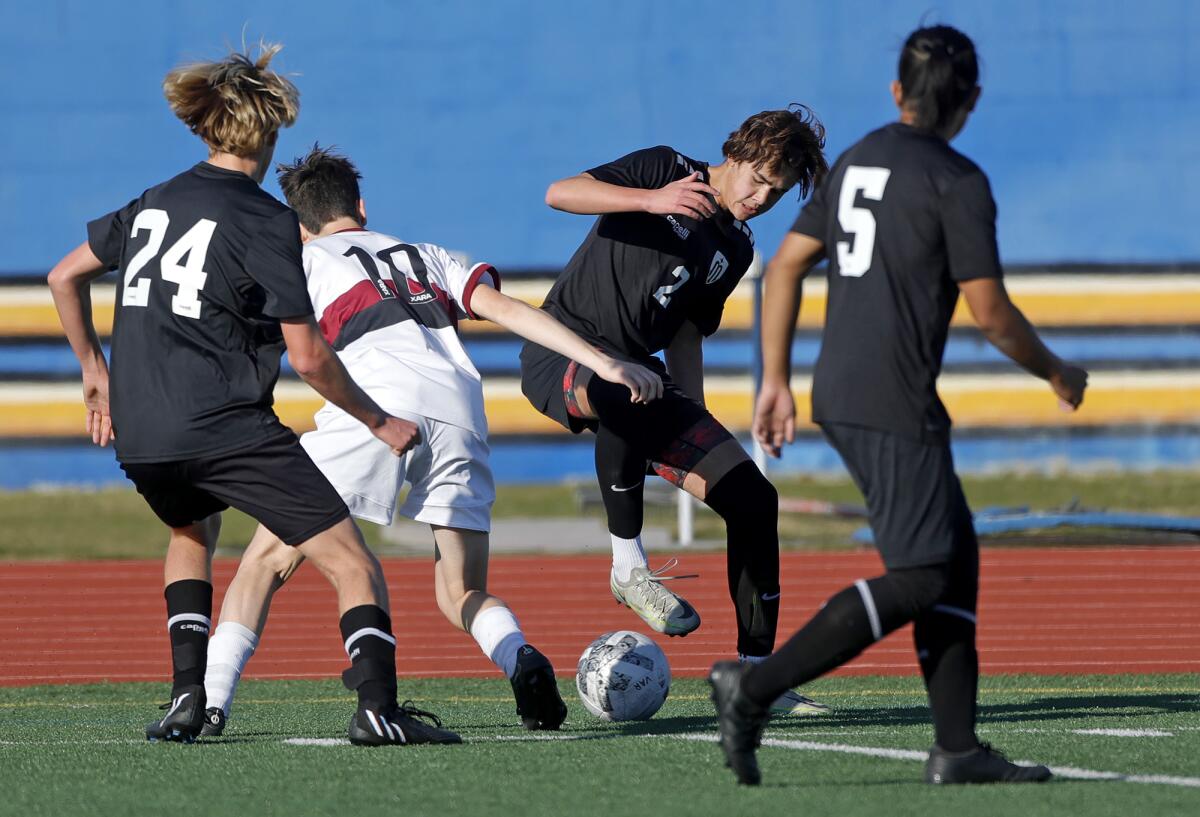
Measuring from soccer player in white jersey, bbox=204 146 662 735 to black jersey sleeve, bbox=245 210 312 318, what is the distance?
2.54ft

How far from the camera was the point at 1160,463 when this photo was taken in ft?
54.5

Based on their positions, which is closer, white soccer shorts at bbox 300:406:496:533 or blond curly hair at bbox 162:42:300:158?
blond curly hair at bbox 162:42:300:158

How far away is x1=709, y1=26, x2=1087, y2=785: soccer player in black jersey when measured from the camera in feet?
12.4

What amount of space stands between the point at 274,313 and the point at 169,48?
44.6 ft

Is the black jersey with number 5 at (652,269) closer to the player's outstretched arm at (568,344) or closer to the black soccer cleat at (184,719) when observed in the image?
the player's outstretched arm at (568,344)

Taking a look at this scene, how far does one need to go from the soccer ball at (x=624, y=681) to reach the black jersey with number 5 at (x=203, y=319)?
1.51 meters

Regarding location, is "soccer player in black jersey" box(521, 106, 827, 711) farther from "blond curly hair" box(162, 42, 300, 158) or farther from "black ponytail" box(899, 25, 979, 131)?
"black ponytail" box(899, 25, 979, 131)

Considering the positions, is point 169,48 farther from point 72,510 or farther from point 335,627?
point 335,627

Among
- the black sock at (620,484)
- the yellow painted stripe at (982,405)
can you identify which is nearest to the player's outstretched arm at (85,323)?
the black sock at (620,484)

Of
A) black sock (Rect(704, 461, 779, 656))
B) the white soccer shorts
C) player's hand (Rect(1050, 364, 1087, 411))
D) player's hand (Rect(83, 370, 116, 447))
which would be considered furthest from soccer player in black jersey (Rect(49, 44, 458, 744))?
player's hand (Rect(1050, 364, 1087, 411))

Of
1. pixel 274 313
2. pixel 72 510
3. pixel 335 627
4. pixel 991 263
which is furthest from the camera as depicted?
pixel 72 510

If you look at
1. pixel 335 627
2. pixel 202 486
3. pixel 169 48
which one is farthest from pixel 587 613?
pixel 169 48

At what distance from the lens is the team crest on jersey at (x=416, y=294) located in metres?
5.44

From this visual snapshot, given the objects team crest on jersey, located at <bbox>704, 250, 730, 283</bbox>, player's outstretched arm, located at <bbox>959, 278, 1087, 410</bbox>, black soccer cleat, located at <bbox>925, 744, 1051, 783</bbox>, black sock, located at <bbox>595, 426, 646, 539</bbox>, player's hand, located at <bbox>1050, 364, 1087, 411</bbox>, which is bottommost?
black soccer cleat, located at <bbox>925, 744, 1051, 783</bbox>
